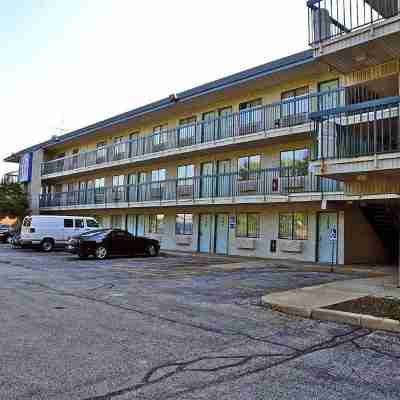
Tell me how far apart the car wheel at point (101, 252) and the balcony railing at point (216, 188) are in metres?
5.74

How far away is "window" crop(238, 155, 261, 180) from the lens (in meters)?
22.6

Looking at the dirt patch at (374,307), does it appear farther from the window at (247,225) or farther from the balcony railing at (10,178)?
the balcony railing at (10,178)

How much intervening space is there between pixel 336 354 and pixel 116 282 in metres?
7.95

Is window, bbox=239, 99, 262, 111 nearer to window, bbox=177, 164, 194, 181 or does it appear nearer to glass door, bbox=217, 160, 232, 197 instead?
glass door, bbox=217, 160, 232, 197

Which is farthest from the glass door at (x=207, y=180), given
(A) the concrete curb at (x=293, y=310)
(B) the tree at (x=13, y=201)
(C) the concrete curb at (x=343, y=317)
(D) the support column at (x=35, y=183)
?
(B) the tree at (x=13, y=201)

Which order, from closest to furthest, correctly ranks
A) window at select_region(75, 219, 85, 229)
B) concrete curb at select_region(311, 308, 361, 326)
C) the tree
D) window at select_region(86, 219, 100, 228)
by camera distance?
concrete curb at select_region(311, 308, 361, 326)
window at select_region(75, 219, 85, 229)
window at select_region(86, 219, 100, 228)
the tree

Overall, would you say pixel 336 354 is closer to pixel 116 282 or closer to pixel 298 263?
pixel 116 282

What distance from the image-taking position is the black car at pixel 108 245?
20.8 metres

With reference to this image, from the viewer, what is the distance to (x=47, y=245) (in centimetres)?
2612

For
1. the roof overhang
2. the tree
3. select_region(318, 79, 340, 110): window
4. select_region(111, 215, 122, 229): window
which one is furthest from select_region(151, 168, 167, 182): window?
the tree

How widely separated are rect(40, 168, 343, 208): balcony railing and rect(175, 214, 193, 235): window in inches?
70.3

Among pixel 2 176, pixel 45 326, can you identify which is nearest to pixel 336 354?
pixel 45 326

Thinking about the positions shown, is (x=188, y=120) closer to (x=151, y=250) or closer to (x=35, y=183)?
(x=151, y=250)

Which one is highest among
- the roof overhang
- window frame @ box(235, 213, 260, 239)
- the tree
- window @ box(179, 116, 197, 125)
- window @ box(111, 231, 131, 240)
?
the roof overhang
